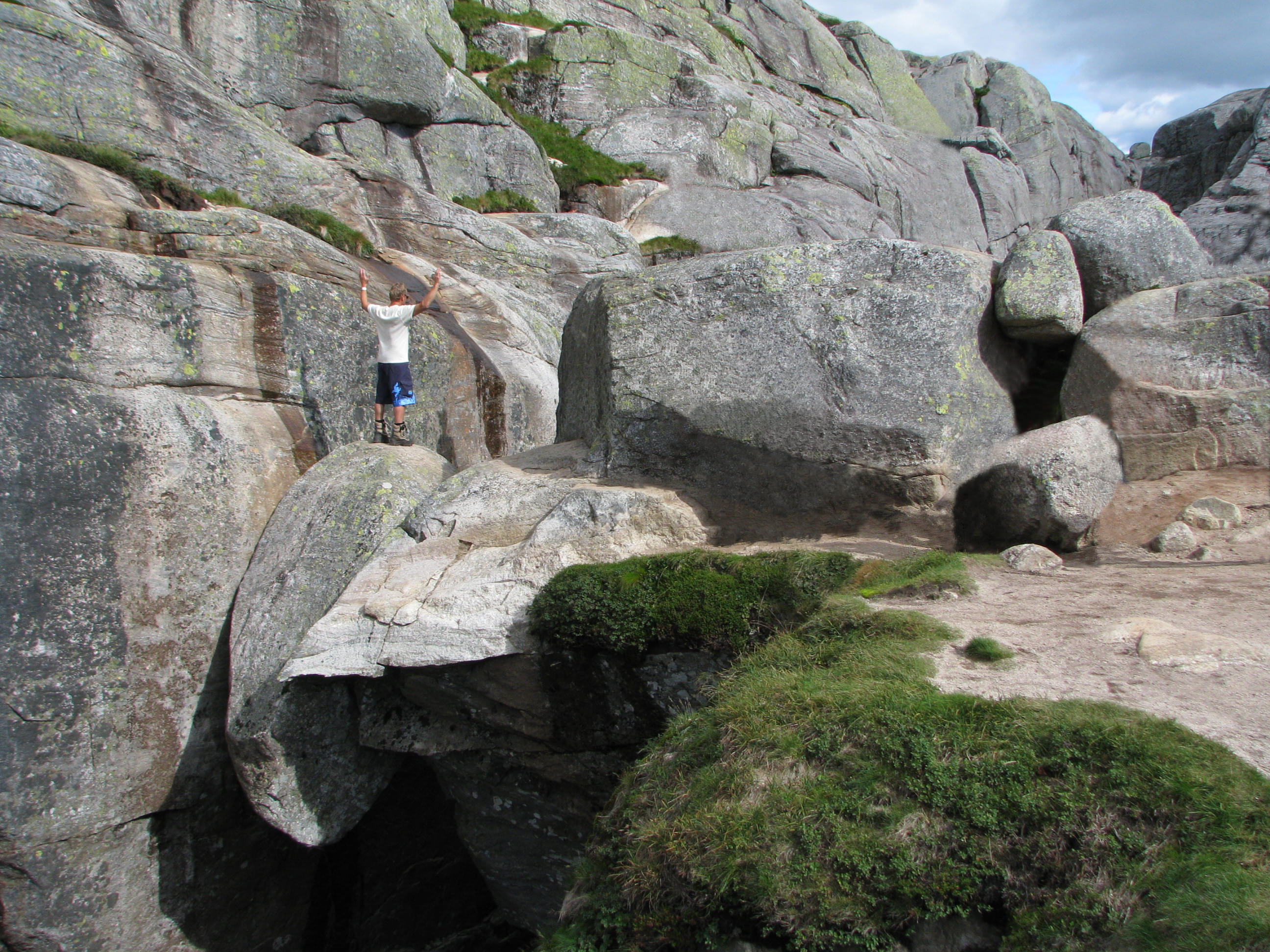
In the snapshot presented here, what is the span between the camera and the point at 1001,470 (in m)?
8.87

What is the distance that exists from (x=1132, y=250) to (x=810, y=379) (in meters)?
4.01

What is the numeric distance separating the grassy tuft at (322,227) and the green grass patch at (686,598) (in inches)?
347

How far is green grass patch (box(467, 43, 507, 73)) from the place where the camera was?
28861 millimetres

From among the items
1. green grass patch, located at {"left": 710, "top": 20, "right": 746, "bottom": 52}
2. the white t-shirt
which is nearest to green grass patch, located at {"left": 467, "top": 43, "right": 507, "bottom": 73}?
green grass patch, located at {"left": 710, "top": 20, "right": 746, "bottom": 52}

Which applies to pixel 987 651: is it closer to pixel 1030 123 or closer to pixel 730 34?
pixel 730 34

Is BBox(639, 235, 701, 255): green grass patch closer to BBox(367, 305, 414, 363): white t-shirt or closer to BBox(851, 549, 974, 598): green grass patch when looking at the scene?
BBox(367, 305, 414, 363): white t-shirt

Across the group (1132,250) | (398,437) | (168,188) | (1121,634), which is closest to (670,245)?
(168,188)

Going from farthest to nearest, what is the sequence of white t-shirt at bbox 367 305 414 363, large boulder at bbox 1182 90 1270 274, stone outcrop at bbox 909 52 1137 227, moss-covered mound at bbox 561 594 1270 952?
stone outcrop at bbox 909 52 1137 227, large boulder at bbox 1182 90 1270 274, white t-shirt at bbox 367 305 414 363, moss-covered mound at bbox 561 594 1270 952

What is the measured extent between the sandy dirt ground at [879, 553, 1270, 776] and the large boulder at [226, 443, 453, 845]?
19.5ft

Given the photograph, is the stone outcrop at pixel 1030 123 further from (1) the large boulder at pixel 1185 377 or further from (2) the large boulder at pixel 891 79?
(1) the large boulder at pixel 1185 377

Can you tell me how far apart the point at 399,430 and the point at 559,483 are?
2.78m

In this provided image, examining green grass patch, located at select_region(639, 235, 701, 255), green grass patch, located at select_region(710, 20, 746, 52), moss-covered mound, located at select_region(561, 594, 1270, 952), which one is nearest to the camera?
moss-covered mound, located at select_region(561, 594, 1270, 952)

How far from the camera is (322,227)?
14.2m

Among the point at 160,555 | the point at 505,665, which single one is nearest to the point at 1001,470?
the point at 505,665
